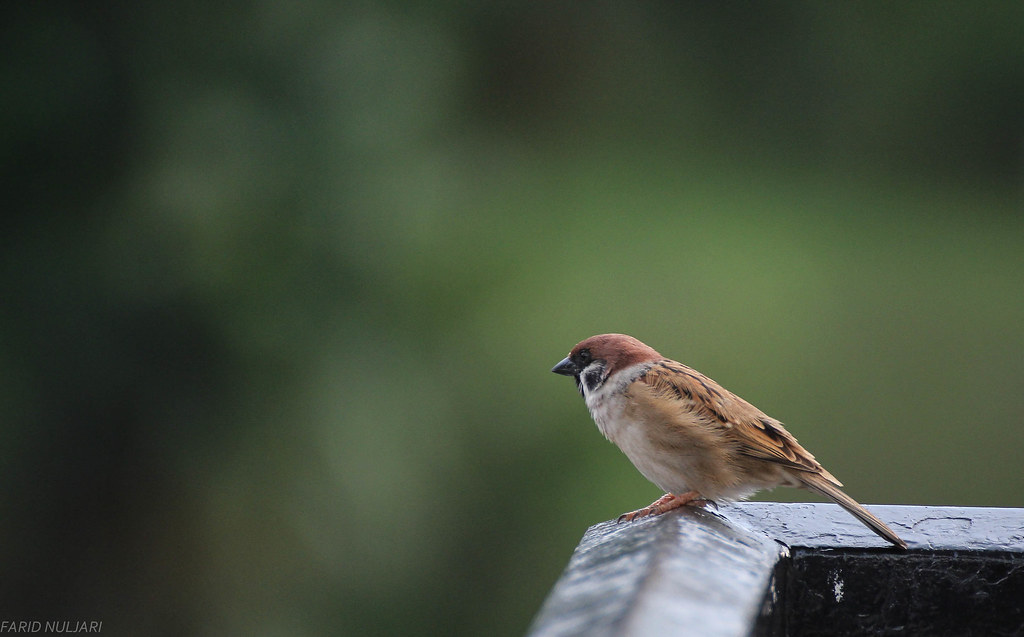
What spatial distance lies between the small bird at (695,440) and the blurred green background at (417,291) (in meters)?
1.94

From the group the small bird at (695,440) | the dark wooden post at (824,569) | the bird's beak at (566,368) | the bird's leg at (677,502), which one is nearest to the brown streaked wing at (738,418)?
the small bird at (695,440)

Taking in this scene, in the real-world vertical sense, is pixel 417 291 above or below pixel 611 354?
below

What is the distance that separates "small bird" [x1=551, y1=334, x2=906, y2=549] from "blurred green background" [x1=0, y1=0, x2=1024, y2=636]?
1943 mm

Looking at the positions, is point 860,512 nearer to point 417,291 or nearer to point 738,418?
point 738,418

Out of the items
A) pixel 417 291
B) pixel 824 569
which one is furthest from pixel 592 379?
pixel 417 291

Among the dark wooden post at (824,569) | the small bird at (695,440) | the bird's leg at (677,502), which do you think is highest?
the dark wooden post at (824,569)

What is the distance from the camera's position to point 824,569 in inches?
50.4

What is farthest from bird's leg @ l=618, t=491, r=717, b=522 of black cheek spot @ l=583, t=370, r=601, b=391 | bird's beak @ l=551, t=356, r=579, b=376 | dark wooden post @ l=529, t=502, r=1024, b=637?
dark wooden post @ l=529, t=502, r=1024, b=637

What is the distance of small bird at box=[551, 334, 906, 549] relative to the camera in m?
2.26

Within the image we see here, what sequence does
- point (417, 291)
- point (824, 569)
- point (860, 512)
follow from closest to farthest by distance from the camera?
point (824, 569) < point (860, 512) < point (417, 291)

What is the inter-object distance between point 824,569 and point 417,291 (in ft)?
10.8

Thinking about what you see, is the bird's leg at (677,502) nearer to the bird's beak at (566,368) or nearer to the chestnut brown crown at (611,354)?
the chestnut brown crown at (611,354)

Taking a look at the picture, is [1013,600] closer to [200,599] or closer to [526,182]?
[200,599]

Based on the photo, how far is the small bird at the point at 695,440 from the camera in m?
2.26
